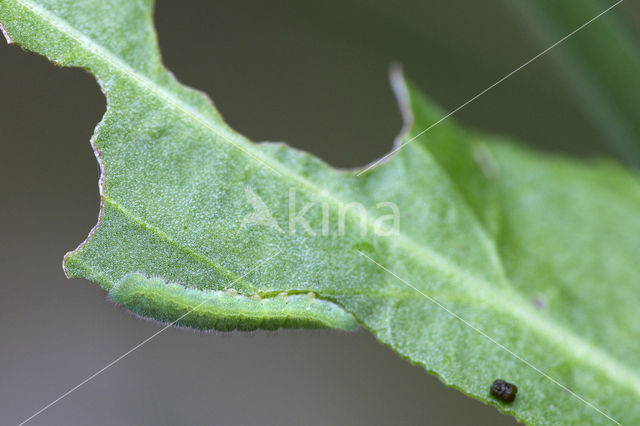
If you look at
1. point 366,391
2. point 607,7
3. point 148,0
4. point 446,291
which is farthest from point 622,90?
point 366,391

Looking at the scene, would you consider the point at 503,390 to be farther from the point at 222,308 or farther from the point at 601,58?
the point at 601,58

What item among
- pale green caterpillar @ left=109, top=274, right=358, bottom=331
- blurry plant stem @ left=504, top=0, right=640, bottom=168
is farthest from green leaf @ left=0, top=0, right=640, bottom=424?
blurry plant stem @ left=504, top=0, right=640, bottom=168

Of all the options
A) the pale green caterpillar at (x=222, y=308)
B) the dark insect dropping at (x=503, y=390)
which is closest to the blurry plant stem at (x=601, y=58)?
the dark insect dropping at (x=503, y=390)

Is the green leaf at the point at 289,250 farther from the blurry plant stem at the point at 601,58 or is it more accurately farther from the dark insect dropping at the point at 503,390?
the blurry plant stem at the point at 601,58

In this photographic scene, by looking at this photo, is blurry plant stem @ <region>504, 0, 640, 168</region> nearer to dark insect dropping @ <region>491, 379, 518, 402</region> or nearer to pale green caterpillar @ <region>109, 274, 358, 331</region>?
dark insect dropping @ <region>491, 379, 518, 402</region>

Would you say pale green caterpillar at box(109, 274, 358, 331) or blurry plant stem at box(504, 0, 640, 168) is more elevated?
blurry plant stem at box(504, 0, 640, 168)

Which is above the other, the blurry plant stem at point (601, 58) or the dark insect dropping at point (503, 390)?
the blurry plant stem at point (601, 58)

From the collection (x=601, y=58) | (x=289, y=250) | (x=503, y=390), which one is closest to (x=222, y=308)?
(x=289, y=250)
